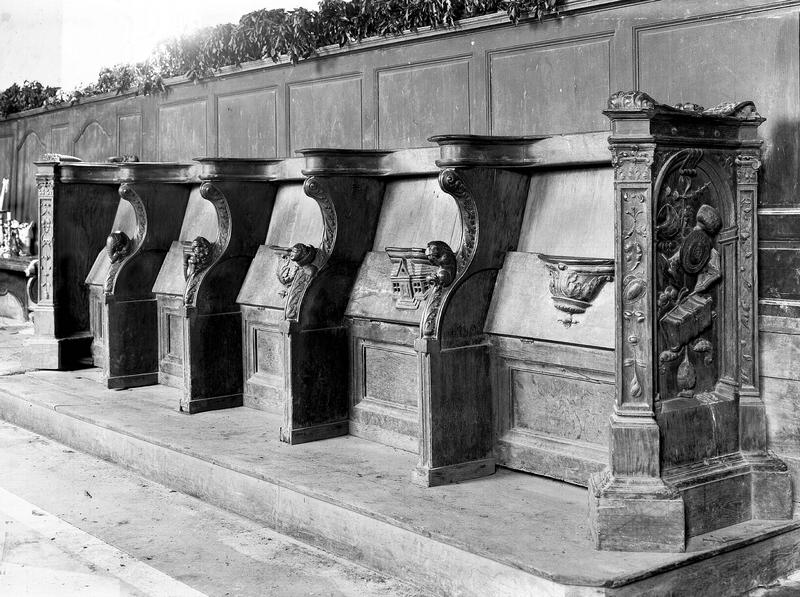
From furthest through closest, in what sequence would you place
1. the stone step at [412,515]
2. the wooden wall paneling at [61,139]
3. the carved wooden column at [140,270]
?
the wooden wall paneling at [61,139] → the carved wooden column at [140,270] → the stone step at [412,515]

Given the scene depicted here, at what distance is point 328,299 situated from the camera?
4.99 meters

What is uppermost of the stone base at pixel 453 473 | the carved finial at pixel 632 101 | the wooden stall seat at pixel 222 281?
the carved finial at pixel 632 101

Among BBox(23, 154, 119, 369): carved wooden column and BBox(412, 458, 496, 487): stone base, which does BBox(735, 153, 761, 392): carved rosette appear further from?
BBox(23, 154, 119, 369): carved wooden column

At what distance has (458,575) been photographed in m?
3.38

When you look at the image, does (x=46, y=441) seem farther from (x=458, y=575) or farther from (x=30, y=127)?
(x=30, y=127)

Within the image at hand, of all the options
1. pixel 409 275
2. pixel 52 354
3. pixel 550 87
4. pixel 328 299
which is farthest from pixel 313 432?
pixel 52 354

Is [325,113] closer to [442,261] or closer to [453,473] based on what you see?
[442,261]

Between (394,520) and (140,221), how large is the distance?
3.61m

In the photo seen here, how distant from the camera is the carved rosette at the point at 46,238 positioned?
7.16 metres

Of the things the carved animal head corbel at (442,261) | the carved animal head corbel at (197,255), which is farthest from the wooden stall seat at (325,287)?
the carved animal head corbel at (442,261)

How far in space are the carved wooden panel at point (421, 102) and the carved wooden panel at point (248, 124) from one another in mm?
1081

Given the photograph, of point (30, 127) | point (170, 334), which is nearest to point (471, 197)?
point (170, 334)

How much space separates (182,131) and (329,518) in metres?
4.16

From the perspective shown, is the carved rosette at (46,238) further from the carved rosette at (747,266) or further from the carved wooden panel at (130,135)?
A: the carved rosette at (747,266)
